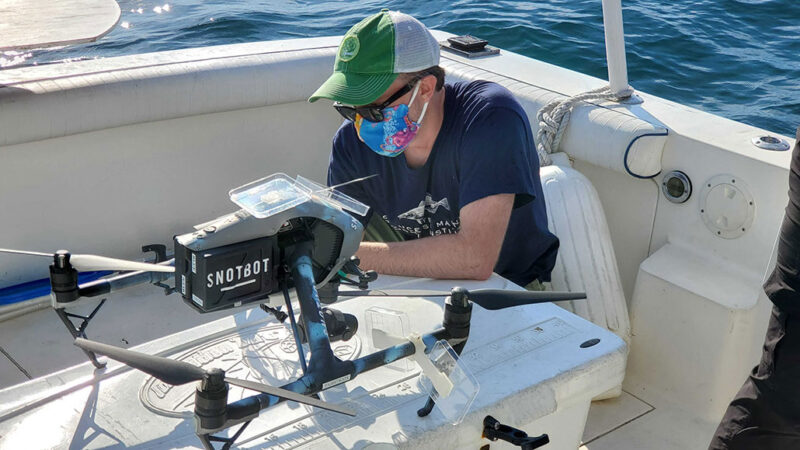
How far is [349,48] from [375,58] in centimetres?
8

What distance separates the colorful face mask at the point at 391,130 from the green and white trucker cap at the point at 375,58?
0.08 meters

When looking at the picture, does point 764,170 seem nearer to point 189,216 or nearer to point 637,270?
point 637,270

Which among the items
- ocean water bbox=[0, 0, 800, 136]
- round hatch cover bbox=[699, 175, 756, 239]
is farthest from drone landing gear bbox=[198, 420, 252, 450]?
ocean water bbox=[0, 0, 800, 136]

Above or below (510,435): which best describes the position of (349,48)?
above

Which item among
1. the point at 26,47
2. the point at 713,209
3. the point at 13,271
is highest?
the point at 26,47

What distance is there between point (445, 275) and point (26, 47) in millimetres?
1633

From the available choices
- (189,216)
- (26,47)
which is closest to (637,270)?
(189,216)

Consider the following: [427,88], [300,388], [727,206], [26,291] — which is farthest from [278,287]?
[26,291]

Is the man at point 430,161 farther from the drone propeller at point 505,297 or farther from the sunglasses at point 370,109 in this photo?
the drone propeller at point 505,297

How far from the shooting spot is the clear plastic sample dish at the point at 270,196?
1.19 metres

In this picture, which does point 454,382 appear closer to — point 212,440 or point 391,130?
point 212,440

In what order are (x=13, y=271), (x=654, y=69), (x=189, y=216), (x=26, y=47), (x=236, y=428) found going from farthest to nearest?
(x=654, y=69) < (x=189, y=216) < (x=13, y=271) < (x=26, y=47) < (x=236, y=428)

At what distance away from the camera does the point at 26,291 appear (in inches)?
109

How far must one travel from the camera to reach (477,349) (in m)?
1.49
